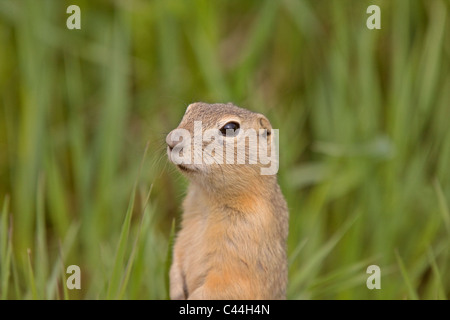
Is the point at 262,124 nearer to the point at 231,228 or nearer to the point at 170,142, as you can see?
the point at 231,228

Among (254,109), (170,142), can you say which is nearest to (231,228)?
(170,142)

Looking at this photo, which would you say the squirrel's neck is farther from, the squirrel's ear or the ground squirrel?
the squirrel's ear

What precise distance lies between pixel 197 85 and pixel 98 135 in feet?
2.43

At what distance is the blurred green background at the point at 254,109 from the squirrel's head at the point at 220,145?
955mm

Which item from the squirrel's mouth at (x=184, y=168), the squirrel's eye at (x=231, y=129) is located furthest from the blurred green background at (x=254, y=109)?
the squirrel's mouth at (x=184, y=168)

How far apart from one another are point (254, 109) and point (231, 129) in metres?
1.68

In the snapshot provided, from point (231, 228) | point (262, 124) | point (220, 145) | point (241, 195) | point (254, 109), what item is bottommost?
point (231, 228)

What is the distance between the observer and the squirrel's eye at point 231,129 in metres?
2.97

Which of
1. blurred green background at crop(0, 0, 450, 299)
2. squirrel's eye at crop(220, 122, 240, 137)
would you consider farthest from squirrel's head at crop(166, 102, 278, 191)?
blurred green background at crop(0, 0, 450, 299)

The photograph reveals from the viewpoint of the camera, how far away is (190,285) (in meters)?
3.18

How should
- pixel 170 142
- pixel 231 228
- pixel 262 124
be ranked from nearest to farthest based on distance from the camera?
pixel 170 142
pixel 231 228
pixel 262 124

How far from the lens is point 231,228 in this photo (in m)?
3.09

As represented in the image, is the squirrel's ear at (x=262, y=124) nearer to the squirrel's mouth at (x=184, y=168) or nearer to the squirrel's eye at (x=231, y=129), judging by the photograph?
the squirrel's eye at (x=231, y=129)

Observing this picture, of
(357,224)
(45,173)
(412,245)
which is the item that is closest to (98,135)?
(45,173)
